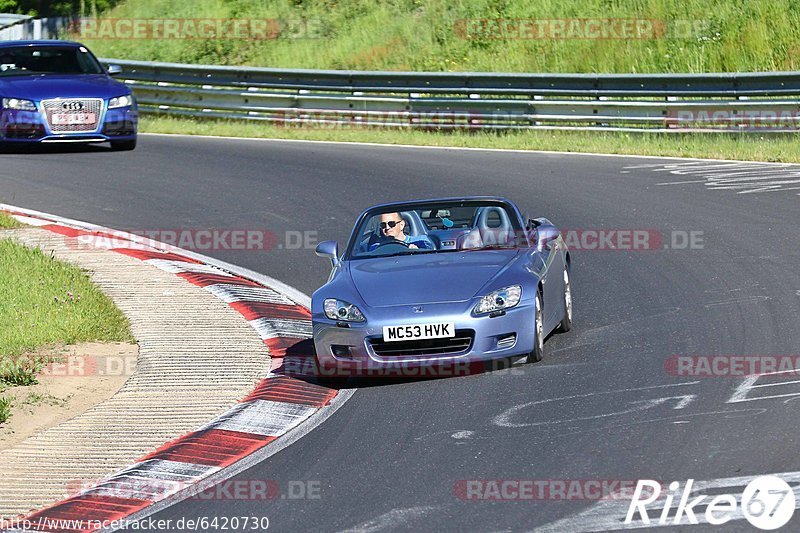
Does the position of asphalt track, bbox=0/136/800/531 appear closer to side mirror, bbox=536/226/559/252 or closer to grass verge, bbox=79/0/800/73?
side mirror, bbox=536/226/559/252

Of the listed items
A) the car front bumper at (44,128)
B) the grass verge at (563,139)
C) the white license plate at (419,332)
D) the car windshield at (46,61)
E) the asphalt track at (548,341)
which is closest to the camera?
the asphalt track at (548,341)

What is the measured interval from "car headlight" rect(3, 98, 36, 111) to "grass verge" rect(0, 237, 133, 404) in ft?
25.3

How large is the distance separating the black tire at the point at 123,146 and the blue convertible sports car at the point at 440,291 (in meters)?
11.5

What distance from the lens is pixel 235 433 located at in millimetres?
8148

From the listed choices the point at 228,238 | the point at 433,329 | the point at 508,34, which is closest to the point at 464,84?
the point at 508,34

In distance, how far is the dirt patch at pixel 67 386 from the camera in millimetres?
8594

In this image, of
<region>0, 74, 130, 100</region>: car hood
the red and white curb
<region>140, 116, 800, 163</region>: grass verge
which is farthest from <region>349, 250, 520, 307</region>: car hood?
<region>0, 74, 130, 100</region>: car hood

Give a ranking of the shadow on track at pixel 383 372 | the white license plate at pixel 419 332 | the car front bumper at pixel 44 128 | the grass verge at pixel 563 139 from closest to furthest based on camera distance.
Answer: the white license plate at pixel 419 332, the shadow on track at pixel 383 372, the grass verge at pixel 563 139, the car front bumper at pixel 44 128

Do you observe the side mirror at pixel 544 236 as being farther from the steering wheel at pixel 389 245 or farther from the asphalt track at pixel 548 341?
the steering wheel at pixel 389 245

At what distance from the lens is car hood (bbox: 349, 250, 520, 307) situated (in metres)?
9.31

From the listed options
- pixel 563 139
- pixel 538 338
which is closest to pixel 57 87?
pixel 563 139

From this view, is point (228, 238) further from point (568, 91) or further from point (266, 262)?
point (568, 91)

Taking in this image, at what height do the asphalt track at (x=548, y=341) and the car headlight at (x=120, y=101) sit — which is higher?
the car headlight at (x=120, y=101)

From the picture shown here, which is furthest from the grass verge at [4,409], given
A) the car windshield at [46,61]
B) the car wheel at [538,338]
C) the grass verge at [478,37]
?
the grass verge at [478,37]
